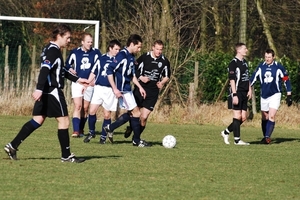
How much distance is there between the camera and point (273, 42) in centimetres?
3241

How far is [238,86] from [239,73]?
245 mm

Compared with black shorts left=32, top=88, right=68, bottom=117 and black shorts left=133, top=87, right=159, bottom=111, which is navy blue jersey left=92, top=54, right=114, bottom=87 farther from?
black shorts left=32, top=88, right=68, bottom=117

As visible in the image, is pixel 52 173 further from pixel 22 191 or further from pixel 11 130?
pixel 11 130

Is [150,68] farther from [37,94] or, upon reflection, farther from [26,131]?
[37,94]

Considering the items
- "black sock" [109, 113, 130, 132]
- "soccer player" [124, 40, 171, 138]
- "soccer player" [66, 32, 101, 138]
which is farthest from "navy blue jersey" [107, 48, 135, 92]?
"soccer player" [66, 32, 101, 138]

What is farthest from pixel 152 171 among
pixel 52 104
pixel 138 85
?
pixel 138 85

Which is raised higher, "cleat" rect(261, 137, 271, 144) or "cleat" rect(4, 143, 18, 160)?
"cleat" rect(4, 143, 18, 160)

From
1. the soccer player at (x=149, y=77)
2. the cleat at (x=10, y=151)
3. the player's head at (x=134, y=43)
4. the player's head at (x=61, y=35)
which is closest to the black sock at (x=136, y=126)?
the soccer player at (x=149, y=77)

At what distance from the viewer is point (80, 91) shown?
55.5 ft

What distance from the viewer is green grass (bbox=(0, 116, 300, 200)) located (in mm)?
9086

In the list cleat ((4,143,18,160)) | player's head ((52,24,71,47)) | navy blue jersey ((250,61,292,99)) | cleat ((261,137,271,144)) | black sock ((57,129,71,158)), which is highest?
player's head ((52,24,71,47))

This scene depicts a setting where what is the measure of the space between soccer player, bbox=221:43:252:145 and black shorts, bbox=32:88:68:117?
17.6 ft

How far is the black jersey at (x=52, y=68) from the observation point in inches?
436

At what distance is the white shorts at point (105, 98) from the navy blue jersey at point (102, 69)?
96 millimetres
